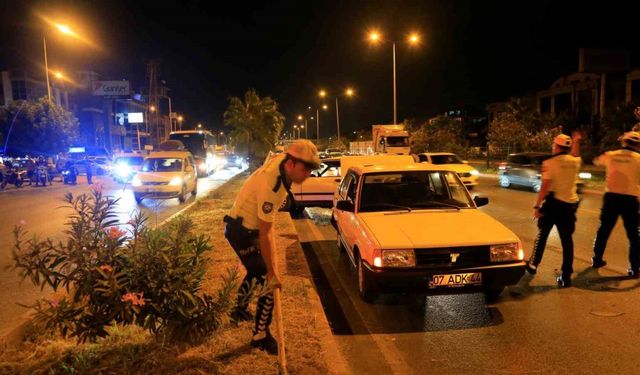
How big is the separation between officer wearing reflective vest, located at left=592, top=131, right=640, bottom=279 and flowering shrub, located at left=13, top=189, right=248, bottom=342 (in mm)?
5327

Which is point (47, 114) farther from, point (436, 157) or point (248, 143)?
point (436, 157)

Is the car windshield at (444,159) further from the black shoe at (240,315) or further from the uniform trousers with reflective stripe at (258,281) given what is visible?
the uniform trousers with reflective stripe at (258,281)

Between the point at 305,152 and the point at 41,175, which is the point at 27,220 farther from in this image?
the point at 41,175

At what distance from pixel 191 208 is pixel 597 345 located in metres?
10.7

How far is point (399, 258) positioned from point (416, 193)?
1.96m

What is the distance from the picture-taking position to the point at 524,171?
18656mm

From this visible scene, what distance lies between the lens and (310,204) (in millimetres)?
13305

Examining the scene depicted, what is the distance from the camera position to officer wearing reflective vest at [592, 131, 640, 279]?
6.34 meters

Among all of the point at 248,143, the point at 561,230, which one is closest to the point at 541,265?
the point at 561,230

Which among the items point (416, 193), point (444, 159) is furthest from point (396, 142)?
point (416, 193)

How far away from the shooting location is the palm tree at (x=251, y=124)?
34281 millimetres

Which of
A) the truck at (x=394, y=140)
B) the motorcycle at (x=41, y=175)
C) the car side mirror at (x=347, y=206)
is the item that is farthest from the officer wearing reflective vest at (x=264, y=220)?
the truck at (x=394, y=140)

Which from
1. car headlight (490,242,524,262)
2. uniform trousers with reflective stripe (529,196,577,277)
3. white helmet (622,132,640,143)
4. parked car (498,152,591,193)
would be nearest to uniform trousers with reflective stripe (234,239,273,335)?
car headlight (490,242,524,262)

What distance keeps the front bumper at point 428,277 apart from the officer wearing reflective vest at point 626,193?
227cm
